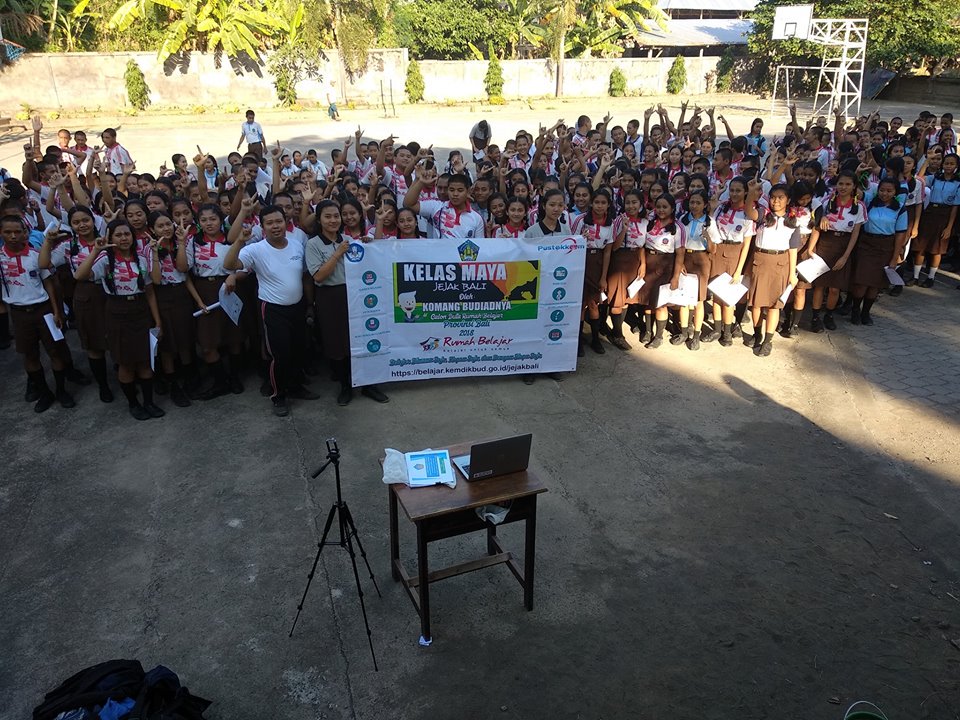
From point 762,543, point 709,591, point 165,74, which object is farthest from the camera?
point 165,74

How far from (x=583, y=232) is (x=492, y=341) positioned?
1429mm

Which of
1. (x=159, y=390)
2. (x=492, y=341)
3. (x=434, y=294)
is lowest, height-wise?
(x=159, y=390)

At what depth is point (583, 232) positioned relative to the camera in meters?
7.03

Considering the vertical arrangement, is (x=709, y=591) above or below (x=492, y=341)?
below

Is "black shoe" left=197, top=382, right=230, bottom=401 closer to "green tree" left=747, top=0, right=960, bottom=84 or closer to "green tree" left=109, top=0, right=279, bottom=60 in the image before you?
"green tree" left=109, top=0, right=279, bottom=60

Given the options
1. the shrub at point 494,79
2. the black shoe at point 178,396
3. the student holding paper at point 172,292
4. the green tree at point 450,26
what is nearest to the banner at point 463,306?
the student holding paper at point 172,292

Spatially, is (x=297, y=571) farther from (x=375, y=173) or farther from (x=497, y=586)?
(x=375, y=173)

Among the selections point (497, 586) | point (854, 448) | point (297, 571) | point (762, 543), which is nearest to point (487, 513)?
point (497, 586)

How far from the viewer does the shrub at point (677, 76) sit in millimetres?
37438

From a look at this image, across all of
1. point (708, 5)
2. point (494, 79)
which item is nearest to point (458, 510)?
point (494, 79)

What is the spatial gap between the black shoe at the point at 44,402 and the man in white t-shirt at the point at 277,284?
1998 mm

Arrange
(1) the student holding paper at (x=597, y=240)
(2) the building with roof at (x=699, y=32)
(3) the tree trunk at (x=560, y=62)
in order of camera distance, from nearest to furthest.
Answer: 1. (1) the student holding paper at (x=597, y=240)
2. (3) the tree trunk at (x=560, y=62)
3. (2) the building with roof at (x=699, y=32)

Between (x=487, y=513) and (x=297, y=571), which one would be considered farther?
(x=297, y=571)

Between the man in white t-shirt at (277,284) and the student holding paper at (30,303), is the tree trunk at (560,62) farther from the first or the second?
the student holding paper at (30,303)
